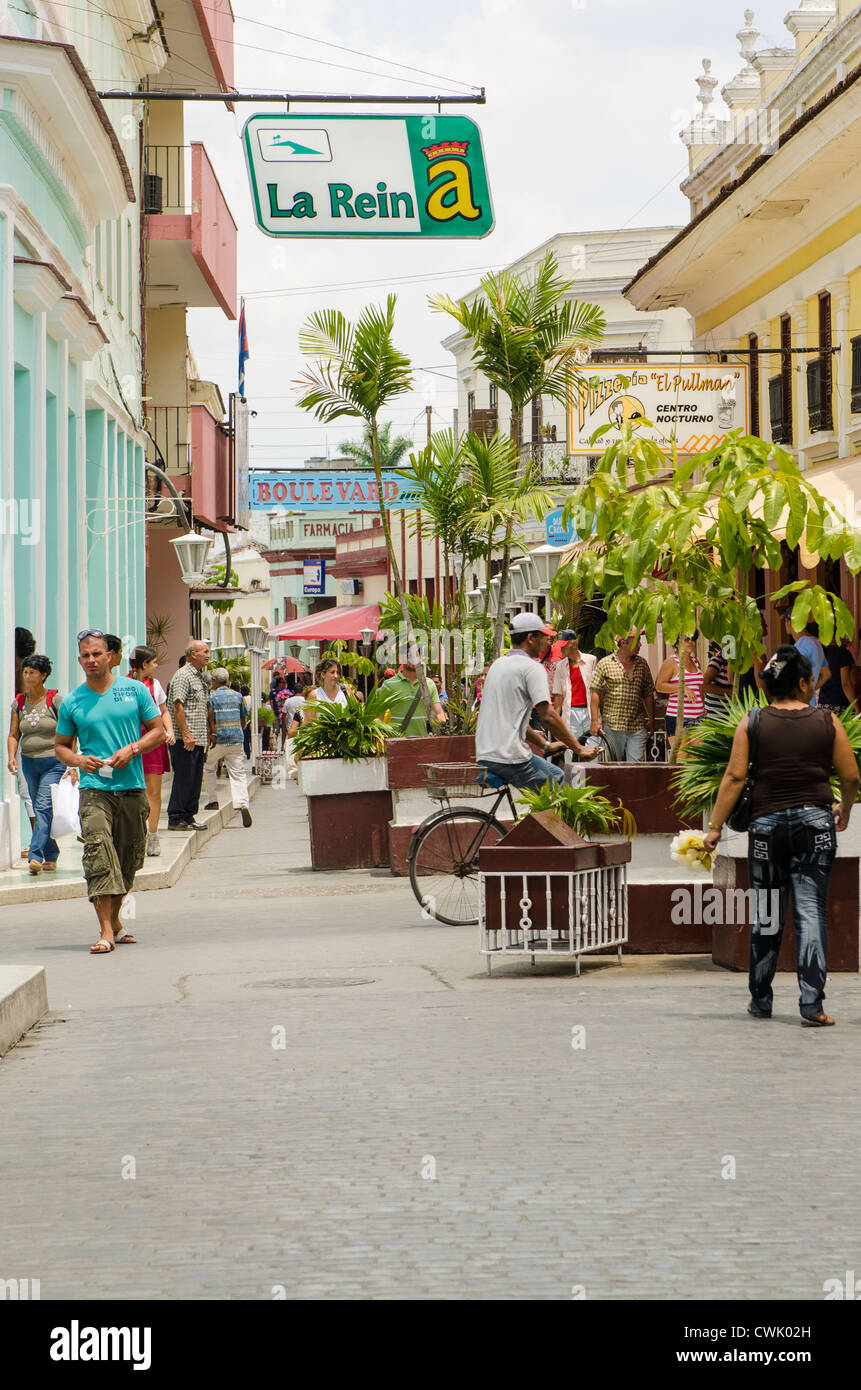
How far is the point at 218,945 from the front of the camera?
1230 centimetres

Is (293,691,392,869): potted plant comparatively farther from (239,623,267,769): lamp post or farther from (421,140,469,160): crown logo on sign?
(239,623,267,769): lamp post

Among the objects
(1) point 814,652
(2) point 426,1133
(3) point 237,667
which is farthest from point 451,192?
(3) point 237,667

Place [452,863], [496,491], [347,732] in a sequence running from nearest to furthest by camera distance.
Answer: [452,863]
[347,732]
[496,491]

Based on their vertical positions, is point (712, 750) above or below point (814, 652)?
below

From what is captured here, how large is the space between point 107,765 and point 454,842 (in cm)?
223

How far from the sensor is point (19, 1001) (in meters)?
8.93

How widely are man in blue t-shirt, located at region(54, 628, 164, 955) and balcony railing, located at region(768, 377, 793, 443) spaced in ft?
49.8

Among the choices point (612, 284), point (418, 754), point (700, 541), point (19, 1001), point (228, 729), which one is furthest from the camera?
point (612, 284)

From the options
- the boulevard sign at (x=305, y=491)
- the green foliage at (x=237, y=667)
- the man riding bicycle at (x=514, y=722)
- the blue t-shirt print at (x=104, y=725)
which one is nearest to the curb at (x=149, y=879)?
the blue t-shirt print at (x=104, y=725)

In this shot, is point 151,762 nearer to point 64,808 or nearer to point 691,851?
point 64,808

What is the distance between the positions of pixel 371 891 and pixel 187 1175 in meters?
9.49

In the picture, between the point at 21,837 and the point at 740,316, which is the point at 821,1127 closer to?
the point at 21,837

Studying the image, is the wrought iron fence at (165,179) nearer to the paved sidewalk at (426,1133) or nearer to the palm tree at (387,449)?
the paved sidewalk at (426,1133)
